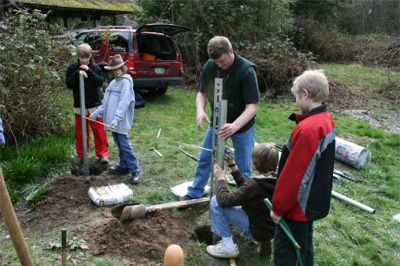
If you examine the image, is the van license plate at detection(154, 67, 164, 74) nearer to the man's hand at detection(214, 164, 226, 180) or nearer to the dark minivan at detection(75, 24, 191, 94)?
the dark minivan at detection(75, 24, 191, 94)

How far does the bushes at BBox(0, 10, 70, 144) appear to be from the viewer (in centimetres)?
519

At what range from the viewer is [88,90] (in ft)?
17.2

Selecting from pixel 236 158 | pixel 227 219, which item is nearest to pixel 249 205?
pixel 227 219

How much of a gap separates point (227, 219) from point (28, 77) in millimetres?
3841

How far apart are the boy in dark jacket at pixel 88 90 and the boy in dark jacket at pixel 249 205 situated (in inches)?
102

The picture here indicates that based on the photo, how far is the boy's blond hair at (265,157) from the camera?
2.89m

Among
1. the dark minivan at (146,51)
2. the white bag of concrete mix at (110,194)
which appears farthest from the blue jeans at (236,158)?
the dark minivan at (146,51)

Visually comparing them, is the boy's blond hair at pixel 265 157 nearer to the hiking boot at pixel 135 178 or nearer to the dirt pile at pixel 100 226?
the dirt pile at pixel 100 226

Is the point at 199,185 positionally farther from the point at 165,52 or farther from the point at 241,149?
the point at 165,52

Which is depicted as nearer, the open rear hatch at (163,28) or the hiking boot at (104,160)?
the hiking boot at (104,160)

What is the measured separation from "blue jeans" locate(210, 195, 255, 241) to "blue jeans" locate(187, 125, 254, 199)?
62cm

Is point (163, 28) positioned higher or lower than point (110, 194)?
higher

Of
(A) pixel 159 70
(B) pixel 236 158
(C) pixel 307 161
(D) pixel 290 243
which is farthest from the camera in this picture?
(A) pixel 159 70

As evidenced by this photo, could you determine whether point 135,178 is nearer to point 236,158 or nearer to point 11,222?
point 236,158
